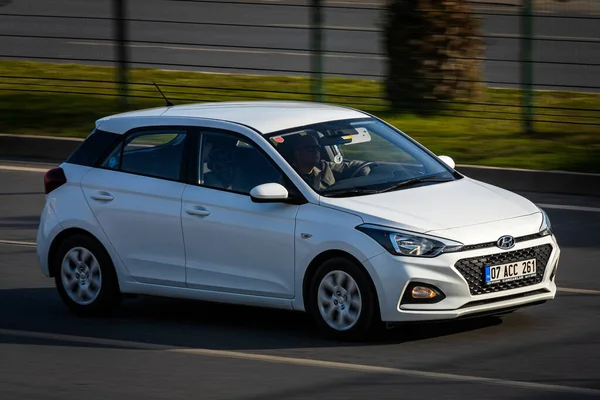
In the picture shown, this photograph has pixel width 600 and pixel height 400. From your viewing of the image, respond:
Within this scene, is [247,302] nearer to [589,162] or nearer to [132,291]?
[132,291]

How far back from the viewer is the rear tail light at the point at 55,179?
33.5 feet

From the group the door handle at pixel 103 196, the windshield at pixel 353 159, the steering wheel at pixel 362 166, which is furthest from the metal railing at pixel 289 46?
the door handle at pixel 103 196

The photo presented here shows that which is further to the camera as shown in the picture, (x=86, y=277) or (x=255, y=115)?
(x=86, y=277)

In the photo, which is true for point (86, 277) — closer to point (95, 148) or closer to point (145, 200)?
point (145, 200)

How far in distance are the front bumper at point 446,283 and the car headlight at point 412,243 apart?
0.12 ft

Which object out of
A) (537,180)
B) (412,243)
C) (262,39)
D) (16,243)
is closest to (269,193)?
(412,243)

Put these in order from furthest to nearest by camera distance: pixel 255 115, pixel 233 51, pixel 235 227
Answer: pixel 233 51
pixel 255 115
pixel 235 227

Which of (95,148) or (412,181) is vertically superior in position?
(95,148)

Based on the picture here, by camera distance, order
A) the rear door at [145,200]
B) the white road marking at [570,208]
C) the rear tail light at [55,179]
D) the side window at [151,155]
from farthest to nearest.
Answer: the white road marking at [570,208] < the rear tail light at [55,179] < the side window at [151,155] < the rear door at [145,200]

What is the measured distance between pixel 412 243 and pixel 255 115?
1.83m

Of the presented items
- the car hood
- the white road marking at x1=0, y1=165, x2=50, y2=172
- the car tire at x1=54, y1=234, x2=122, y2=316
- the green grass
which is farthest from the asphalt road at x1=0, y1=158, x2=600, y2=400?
the white road marking at x1=0, y1=165, x2=50, y2=172

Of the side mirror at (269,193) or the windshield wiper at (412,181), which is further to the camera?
the windshield wiper at (412,181)

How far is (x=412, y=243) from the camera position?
8414 mm

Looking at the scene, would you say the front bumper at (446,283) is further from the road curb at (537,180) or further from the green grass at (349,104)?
the green grass at (349,104)
